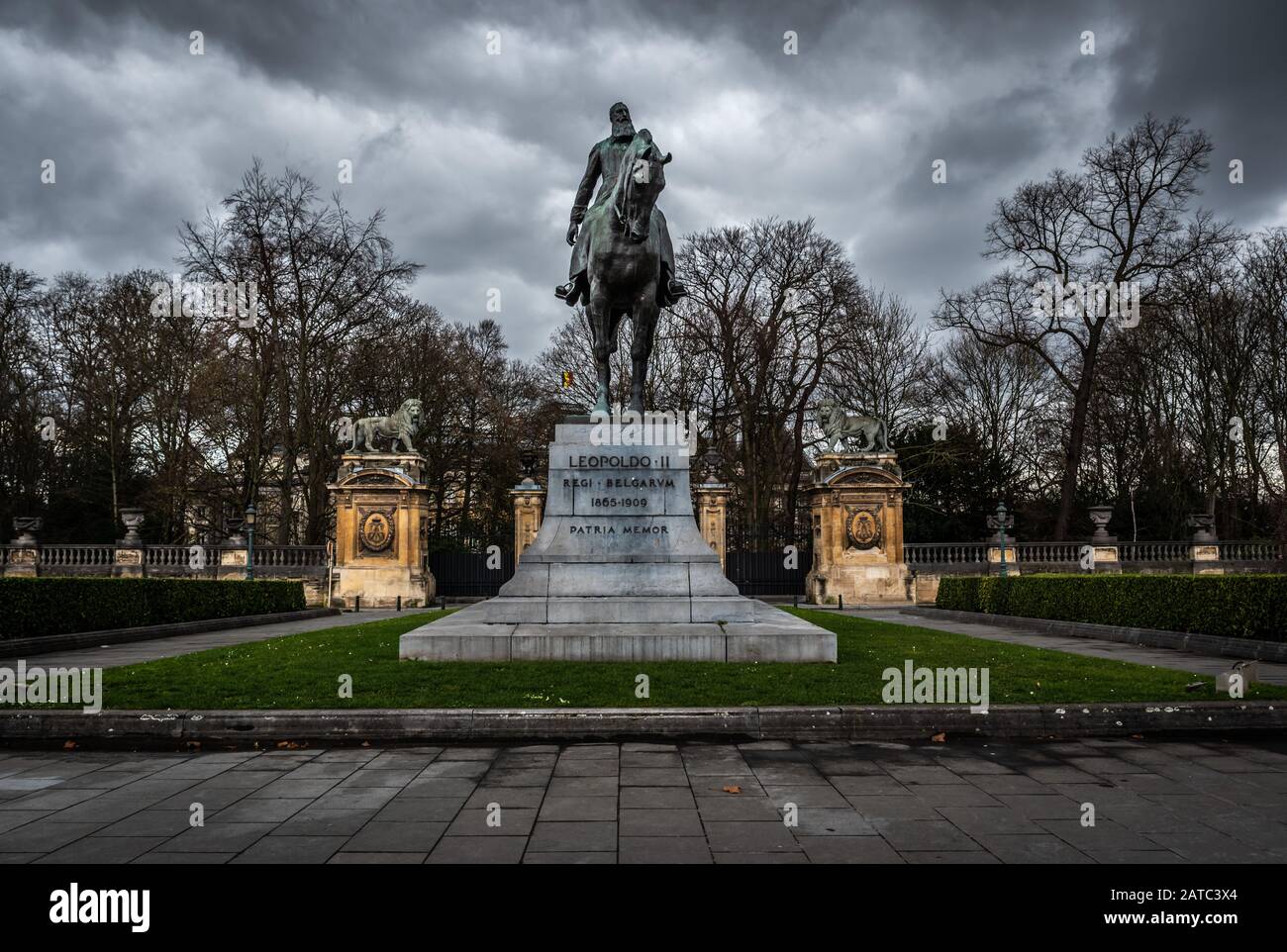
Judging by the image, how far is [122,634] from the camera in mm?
16281

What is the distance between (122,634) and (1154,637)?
1932 cm

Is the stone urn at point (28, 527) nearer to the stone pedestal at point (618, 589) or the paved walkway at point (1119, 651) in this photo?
the stone pedestal at point (618, 589)

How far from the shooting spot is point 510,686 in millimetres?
8156

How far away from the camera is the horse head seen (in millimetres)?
10883

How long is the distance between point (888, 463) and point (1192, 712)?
23.4 meters

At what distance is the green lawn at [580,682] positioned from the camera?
765 centimetres

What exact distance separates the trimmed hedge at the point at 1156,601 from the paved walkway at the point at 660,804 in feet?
25.2

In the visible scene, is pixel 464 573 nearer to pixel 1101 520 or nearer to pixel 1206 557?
pixel 1101 520

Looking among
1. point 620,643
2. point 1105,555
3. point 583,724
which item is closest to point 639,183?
point 620,643

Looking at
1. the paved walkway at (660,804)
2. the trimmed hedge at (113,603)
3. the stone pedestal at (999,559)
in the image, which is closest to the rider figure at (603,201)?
the paved walkway at (660,804)

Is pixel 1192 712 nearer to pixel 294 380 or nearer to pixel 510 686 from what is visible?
pixel 510 686

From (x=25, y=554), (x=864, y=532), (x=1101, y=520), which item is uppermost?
(x=1101, y=520)

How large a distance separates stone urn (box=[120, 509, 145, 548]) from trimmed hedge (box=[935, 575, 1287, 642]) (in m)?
27.3

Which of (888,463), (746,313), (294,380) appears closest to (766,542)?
(888,463)
